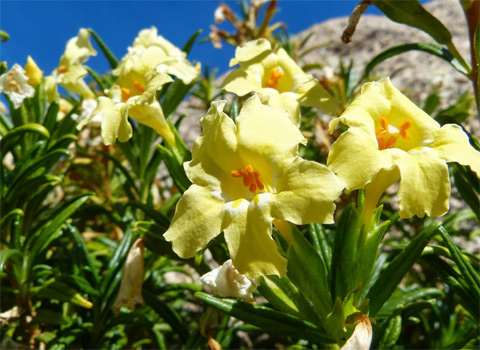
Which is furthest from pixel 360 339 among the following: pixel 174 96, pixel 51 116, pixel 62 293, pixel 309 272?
pixel 51 116

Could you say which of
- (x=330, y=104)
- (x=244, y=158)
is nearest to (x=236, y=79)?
(x=330, y=104)

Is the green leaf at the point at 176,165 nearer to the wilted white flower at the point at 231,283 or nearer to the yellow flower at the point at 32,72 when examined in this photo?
the wilted white flower at the point at 231,283

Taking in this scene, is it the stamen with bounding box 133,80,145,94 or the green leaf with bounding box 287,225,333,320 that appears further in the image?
the stamen with bounding box 133,80,145,94

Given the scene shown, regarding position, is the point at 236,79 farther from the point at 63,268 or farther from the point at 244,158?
the point at 63,268

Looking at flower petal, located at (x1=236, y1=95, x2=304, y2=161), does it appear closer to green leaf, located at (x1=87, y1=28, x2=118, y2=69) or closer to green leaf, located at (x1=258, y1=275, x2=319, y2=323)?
green leaf, located at (x1=258, y1=275, x2=319, y2=323)

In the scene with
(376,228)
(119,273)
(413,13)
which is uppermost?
(413,13)

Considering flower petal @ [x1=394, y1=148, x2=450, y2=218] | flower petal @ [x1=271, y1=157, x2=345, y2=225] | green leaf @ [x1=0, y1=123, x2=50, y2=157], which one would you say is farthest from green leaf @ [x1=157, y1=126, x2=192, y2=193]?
flower petal @ [x1=394, y1=148, x2=450, y2=218]

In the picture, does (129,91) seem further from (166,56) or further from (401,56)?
(401,56)
